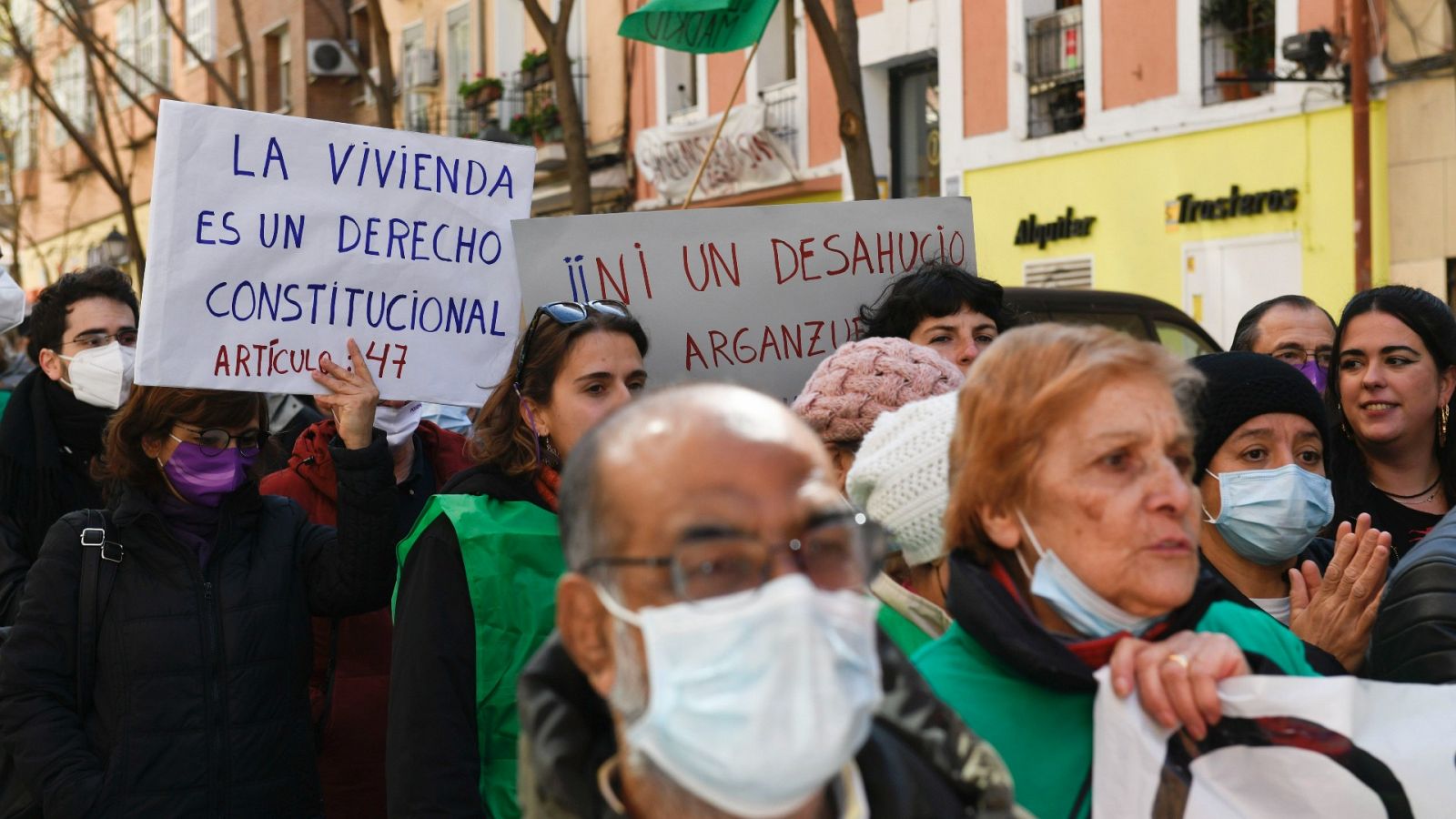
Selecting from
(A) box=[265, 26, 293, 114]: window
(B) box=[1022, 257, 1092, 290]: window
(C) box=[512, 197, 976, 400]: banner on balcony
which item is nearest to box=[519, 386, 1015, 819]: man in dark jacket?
(C) box=[512, 197, 976, 400]: banner on balcony

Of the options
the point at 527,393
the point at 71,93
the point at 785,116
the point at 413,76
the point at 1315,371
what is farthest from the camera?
the point at 71,93

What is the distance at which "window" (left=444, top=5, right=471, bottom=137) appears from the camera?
27672 millimetres

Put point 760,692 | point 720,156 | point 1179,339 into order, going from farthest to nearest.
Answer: point 720,156
point 1179,339
point 760,692

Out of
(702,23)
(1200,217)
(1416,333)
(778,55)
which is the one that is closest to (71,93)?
(778,55)

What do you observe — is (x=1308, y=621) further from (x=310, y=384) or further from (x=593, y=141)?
(x=593, y=141)

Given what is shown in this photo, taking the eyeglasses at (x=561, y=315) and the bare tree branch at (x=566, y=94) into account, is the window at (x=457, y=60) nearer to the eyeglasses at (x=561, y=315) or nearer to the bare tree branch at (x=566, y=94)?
the bare tree branch at (x=566, y=94)

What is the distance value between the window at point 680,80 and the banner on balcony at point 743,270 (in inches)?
729

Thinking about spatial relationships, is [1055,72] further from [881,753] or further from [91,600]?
[881,753]

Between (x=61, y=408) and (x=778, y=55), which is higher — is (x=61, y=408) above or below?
below

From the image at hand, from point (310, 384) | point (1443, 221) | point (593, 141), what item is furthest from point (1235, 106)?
point (310, 384)

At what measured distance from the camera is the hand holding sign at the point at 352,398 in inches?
164

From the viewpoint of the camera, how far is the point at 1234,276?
16.0 m

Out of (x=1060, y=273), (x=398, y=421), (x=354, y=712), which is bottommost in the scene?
(x=354, y=712)

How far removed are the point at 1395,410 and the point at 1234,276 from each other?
11.7 meters
